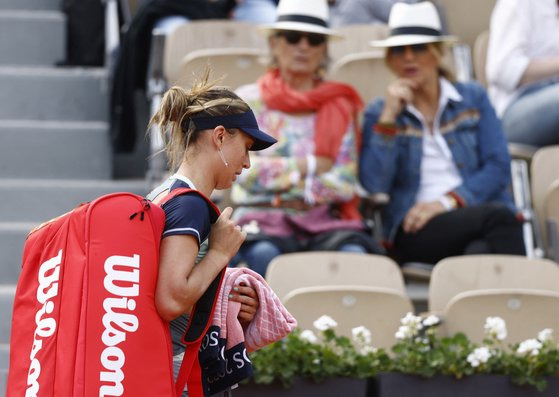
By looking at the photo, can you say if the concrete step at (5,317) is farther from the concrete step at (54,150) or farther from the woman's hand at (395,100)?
the woman's hand at (395,100)

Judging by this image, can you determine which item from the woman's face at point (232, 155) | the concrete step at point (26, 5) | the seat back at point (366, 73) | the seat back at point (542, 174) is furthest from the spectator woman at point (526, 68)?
the woman's face at point (232, 155)

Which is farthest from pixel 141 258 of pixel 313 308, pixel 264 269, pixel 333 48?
Answer: pixel 333 48

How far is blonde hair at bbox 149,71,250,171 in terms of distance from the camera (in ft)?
11.3

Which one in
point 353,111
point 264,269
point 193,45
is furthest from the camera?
point 193,45

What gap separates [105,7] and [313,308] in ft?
11.0

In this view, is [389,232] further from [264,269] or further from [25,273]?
[25,273]

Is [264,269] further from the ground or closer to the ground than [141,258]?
closer to the ground

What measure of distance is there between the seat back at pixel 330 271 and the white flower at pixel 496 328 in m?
0.57

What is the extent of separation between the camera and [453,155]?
6.55 meters

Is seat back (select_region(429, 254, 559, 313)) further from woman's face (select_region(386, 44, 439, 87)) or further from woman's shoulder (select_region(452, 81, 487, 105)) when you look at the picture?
woman's face (select_region(386, 44, 439, 87))

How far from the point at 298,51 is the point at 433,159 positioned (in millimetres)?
792

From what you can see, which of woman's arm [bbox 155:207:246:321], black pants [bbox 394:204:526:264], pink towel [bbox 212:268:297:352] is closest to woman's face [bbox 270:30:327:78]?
black pants [bbox 394:204:526:264]

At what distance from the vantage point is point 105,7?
803 centimetres

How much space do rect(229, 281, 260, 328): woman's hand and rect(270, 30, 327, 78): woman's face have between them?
288 cm
